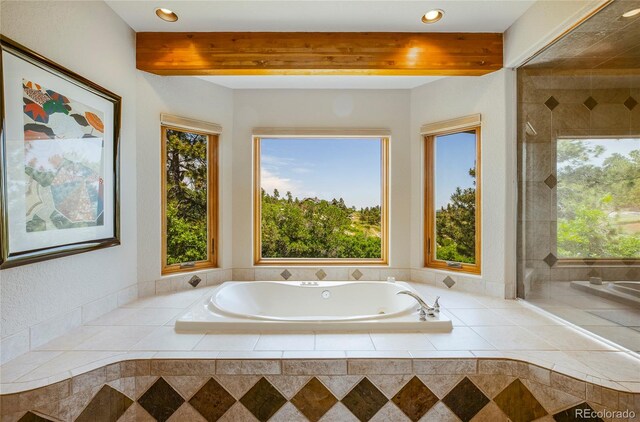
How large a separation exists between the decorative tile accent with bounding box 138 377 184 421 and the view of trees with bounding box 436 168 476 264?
231cm

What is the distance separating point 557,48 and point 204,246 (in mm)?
3029

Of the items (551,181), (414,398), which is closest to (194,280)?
(414,398)

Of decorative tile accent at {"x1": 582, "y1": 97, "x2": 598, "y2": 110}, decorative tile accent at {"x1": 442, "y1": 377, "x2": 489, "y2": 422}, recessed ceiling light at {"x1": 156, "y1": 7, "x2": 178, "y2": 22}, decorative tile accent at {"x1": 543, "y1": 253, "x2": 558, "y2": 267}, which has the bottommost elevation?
decorative tile accent at {"x1": 442, "y1": 377, "x2": 489, "y2": 422}

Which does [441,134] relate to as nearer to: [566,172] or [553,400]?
[566,172]

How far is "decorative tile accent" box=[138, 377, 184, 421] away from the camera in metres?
1.47

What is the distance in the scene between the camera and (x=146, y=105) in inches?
94.3

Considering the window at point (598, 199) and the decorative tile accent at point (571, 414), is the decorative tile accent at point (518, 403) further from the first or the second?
the window at point (598, 199)

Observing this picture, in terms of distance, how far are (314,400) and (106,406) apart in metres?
0.95

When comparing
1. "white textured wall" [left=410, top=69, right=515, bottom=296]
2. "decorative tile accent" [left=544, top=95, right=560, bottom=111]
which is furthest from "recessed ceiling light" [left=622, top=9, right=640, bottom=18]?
"white textured wall" [left=410, top=69, right=515, bottom=296]

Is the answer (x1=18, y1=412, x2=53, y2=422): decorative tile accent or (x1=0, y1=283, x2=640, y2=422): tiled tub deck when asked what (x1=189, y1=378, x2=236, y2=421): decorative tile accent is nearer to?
(x1=0, y1=283, x2=640, y2=422): tiled tub deck

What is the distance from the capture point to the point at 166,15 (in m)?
2.10

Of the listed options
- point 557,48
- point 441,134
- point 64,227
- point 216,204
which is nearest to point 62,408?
point 64,227
